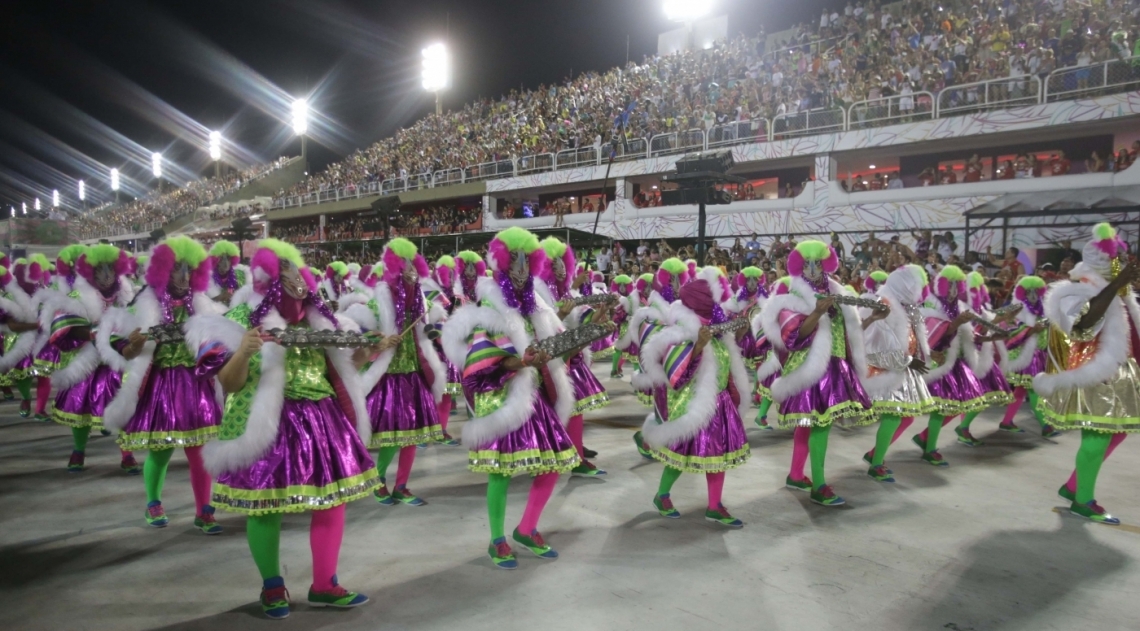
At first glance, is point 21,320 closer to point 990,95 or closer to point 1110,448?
point 1110,448

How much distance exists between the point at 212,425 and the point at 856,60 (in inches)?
728

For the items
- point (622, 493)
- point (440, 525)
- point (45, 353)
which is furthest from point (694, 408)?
point (45, 353)

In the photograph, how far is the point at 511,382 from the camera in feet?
13.8

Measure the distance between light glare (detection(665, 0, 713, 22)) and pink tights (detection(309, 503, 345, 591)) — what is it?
2978 cm

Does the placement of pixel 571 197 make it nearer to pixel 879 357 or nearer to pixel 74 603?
pixel 879 357

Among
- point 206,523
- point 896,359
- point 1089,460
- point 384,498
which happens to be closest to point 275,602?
point 206,523

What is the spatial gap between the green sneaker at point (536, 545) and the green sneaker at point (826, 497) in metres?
2.31

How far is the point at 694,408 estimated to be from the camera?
478 centimetres

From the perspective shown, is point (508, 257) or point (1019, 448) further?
point (1019, 448)

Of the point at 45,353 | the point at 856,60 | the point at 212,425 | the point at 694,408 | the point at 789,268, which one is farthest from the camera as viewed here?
the point at 856,60

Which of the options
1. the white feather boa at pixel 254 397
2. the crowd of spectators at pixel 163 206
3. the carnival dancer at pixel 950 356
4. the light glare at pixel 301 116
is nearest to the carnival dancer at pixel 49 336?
the white feather boa at pixel 254 397

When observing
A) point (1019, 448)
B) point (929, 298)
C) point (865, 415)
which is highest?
point (929, 298)

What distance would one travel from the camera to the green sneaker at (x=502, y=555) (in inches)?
170

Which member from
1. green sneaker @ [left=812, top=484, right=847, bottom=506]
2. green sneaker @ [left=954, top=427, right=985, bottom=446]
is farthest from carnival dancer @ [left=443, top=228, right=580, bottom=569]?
green sneaker @ [left=954, top=427, right=985, bottom=446]
